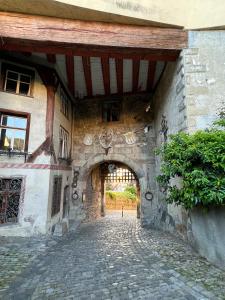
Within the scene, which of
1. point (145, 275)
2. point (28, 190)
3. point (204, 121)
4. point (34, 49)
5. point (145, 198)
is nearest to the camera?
point (145, 275)

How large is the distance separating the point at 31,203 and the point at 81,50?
4.05 meters

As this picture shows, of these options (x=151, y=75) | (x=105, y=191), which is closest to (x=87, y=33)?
(x=151, y=75)

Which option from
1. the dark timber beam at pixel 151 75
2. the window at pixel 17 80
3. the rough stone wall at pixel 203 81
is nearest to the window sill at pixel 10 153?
the window at pixel 17 80

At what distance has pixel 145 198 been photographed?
7617 millimetres

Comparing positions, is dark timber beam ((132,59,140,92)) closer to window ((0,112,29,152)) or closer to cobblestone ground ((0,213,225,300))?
window ((0,112,29,152))

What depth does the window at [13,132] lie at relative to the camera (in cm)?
583

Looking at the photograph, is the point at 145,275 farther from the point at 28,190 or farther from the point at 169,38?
the point at 169,38

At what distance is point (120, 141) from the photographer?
8156 mm

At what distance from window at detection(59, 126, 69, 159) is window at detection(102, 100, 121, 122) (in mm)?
1696

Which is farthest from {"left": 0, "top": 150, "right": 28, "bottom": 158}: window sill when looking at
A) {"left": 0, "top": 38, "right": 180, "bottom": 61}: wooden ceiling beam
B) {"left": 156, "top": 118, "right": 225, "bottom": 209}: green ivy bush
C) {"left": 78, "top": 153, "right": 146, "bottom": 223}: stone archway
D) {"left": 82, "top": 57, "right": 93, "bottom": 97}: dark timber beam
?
{"left": 156, "top": 118, "right": 225, "bottom": 209}: green ivy bush

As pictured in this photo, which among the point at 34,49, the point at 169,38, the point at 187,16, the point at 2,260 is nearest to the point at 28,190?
the point at 2,260

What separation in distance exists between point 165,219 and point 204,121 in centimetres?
321

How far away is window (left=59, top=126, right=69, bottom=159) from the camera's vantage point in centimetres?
723

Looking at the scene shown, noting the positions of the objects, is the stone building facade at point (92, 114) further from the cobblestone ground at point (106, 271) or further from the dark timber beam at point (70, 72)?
the cobblestone ground at point (106, 271)
